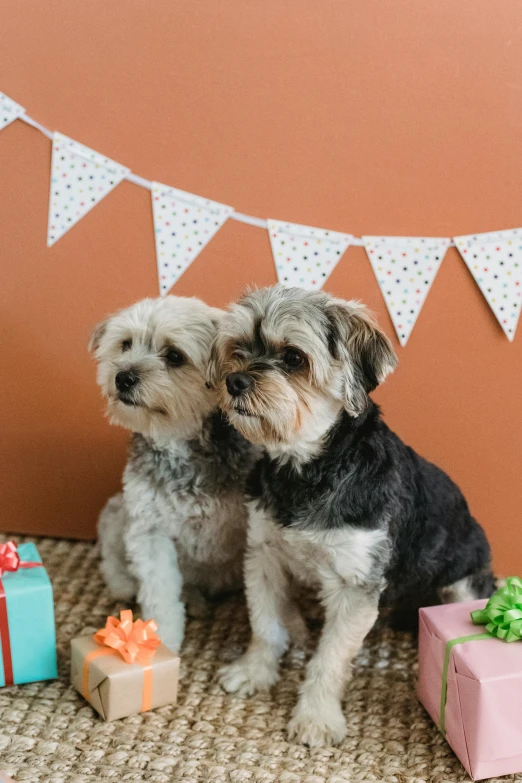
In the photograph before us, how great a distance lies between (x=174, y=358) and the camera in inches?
72.9

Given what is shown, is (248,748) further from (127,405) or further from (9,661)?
(127,405)

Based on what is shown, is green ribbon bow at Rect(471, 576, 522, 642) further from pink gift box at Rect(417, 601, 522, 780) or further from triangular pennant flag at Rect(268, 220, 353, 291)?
triangular pennant flag at Rect(268, 220, 353, 291)

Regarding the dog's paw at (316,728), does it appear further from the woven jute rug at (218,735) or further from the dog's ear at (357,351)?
the dog's ear at (357,351)

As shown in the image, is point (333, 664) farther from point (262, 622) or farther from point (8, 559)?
point (8, 559)

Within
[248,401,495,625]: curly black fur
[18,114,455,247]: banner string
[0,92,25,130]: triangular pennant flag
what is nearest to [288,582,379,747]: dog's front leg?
[248,401,495,625]: curly black fur

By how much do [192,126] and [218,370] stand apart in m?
0.87

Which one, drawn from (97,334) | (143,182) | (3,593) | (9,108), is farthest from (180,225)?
(3,593)

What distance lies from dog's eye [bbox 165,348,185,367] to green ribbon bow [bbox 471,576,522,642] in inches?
35.4

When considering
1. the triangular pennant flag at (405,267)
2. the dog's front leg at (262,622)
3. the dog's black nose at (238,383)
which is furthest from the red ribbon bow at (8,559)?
the triangular pennant flag at (405,267)

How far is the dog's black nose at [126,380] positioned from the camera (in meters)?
1.78

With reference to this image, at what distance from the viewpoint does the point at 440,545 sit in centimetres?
188

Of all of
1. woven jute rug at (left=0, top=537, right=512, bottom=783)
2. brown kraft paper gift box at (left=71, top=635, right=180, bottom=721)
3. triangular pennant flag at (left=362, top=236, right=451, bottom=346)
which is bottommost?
woven jute rug at (left=0, top=537, right=512, bottom=783)

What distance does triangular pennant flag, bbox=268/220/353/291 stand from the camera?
7.23 ft

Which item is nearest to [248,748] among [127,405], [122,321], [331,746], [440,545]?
[331,746]
